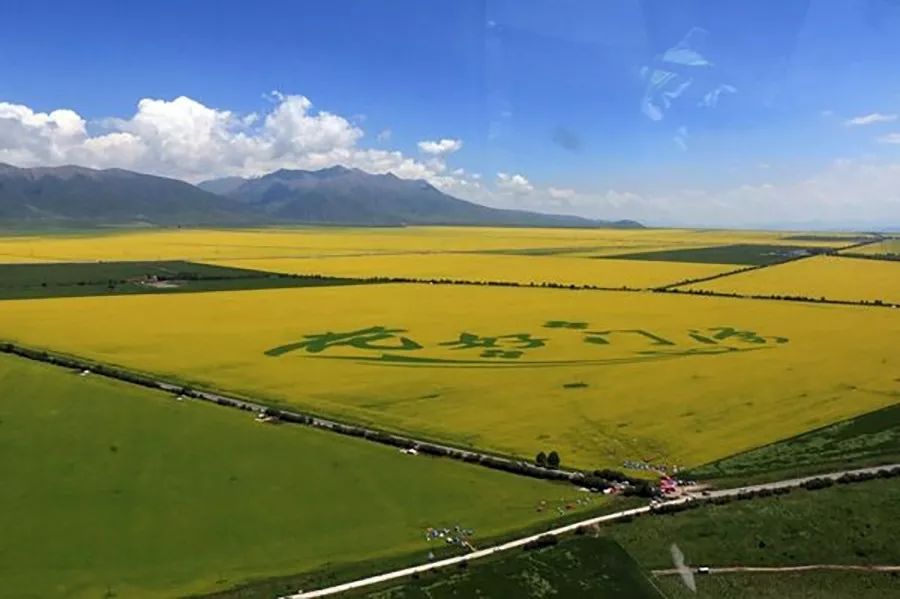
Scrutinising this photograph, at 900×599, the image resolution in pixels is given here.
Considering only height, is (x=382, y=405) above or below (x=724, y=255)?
below

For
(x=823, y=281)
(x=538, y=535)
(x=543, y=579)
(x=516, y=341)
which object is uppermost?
(x=823, y=281)

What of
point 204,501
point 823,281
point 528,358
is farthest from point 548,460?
point 823,281

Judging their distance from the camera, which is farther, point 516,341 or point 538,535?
point 516,341

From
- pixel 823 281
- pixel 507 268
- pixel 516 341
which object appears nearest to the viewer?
pixel 516 341

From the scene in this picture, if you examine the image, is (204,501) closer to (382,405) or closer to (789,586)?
(382,405)

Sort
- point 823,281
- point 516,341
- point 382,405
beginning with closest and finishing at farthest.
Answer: point 382,405 < point 516,341 < point 823,281

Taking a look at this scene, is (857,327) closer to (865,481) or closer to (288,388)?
(865,481)
